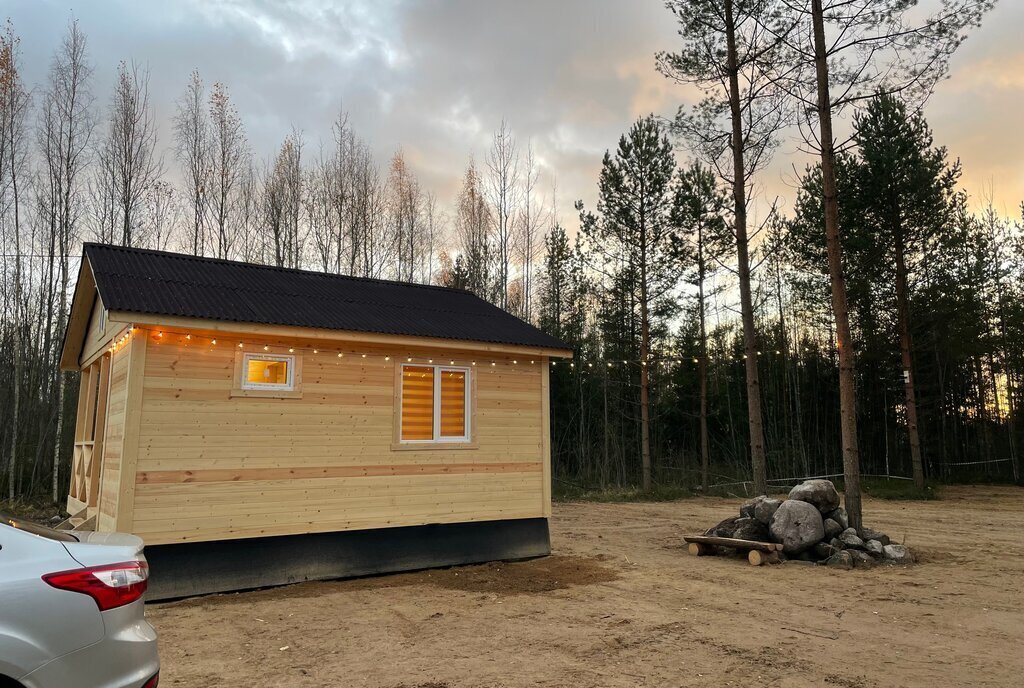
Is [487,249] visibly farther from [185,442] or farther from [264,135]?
[185,442]

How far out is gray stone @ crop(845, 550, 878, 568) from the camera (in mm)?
7871

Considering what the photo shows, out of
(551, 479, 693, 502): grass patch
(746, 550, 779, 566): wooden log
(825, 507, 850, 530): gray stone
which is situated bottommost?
(551, 479, 693, 502): grass patch

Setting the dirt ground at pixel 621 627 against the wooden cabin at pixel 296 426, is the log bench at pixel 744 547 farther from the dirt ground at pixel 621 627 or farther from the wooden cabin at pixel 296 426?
the wooden cabin at pixel 296 426

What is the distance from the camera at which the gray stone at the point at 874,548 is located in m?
8.10

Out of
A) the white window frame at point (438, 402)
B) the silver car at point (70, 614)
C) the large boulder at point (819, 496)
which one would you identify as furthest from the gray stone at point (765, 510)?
the silver car at point (70, 614)

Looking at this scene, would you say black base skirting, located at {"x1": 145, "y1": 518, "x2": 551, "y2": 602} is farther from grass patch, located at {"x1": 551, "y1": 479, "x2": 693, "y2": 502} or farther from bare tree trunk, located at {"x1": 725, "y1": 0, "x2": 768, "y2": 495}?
grass patch, located at {"x1": 551, "y1": 479, "x2": 693, "y2": 502}

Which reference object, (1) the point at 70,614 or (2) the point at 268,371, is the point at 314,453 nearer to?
(2) the point at 268,371

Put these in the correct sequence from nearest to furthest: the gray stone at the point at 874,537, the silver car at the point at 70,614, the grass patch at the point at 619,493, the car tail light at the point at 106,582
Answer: the silver car at the point at 70,614
the car tail light at the point at 106,582
the gray stone at the point at 874,537
the grass patch at the point at 619,493

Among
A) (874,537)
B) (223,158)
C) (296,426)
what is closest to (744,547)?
(874,537)

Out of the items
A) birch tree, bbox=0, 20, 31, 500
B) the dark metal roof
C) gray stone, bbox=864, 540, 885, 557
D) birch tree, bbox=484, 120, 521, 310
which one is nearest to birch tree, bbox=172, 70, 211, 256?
birch tree, bbox=0, 20, 31, 500

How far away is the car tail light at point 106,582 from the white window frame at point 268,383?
4461 mm

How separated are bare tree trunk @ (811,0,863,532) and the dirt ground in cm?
130

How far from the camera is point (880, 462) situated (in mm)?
21688

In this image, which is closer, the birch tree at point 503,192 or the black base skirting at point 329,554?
the black base skirting at point 329,554
